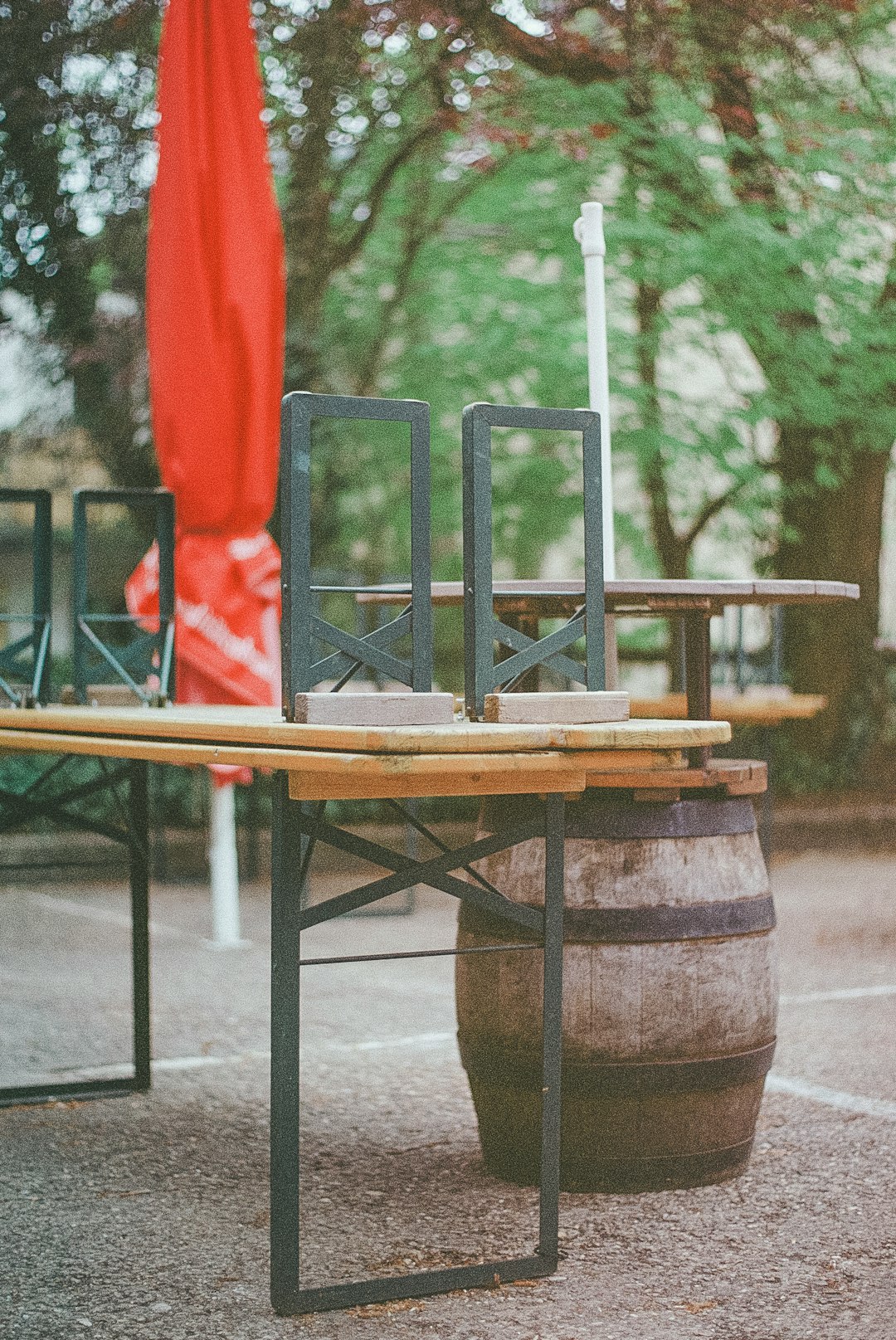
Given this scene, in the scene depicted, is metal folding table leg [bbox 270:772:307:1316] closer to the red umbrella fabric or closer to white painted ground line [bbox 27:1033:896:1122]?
white painted ground line [bbox 27:1033:896:1122]

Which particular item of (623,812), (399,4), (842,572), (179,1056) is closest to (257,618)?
(179,1056)

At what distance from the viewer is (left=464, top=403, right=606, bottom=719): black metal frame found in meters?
3.02

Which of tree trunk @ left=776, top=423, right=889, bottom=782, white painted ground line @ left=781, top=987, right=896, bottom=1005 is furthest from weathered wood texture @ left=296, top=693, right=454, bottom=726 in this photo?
tree trunk @ left=776, top=423, right=889, bottom=782

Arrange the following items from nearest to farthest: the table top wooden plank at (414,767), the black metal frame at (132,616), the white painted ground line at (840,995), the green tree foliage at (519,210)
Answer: the table top wooden plank at (414,767), the black metal frame at (132,616), the white painted ground line at (840,995), the green tree foliage at (519,210)

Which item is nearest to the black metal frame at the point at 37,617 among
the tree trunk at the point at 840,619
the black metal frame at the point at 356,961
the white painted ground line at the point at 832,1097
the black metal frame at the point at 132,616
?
the black metal frame at the point at 132,616

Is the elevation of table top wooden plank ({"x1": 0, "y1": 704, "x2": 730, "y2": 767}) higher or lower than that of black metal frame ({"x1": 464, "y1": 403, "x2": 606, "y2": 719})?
lower

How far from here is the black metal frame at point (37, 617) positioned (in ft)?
14.3

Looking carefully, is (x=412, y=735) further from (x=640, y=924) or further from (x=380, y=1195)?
(x=380, y=1195)

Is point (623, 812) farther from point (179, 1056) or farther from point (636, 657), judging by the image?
point (636, 657)

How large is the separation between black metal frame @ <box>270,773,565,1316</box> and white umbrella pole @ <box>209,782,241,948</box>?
363 cm

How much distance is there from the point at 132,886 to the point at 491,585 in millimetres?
1884

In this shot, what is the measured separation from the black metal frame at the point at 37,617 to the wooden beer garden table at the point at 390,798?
1.02m

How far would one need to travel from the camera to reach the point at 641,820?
142 inches

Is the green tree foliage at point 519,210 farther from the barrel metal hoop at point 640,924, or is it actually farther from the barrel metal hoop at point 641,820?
the barrel metal hoop at point 640,924
